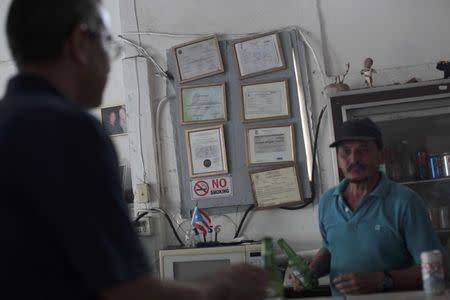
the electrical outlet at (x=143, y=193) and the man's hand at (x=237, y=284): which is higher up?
the electrical outlet at (x=143, y=193)

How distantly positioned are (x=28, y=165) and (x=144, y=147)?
298 cm

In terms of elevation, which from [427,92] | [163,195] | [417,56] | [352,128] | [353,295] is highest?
[417,56]

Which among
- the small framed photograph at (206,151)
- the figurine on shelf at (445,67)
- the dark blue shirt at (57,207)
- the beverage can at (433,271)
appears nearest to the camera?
the dark blue shirt at (57,207)

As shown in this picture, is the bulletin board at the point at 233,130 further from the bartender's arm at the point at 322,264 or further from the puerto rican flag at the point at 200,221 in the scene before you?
the bartender's arm at the point at 322,264

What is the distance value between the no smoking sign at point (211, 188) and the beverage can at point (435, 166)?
1166 millimetres

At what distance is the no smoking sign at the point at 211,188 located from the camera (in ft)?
11.7

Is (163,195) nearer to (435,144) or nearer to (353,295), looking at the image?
(435,144)

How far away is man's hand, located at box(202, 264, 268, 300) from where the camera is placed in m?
0.92

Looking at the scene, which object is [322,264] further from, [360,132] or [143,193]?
[143,193]

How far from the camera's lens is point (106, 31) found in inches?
36.5

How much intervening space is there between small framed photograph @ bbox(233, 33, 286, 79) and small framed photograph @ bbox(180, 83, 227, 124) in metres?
0.19

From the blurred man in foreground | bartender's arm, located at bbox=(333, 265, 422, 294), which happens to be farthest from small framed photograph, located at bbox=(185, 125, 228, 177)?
the blurred man in foreground

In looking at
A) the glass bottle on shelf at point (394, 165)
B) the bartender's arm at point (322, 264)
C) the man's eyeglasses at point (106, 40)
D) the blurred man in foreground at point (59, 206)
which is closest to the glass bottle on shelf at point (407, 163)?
the glass bottle on shelf at point (394, 165)

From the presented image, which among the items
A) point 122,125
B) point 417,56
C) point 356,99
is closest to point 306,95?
point 356,99
